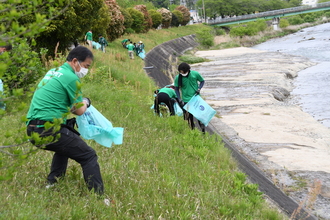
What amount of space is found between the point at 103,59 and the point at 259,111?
8.01 metres

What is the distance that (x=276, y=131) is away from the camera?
12453 millimetres

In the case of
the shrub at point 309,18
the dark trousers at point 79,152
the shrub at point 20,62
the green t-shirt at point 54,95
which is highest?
the shrub at point 20,62

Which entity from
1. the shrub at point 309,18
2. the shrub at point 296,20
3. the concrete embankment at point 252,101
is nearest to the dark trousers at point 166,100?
the concrete embankment at point 252,101

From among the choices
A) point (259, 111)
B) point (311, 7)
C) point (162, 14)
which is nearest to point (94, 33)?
point (259, 111)

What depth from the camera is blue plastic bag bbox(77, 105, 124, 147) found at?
4797 mm

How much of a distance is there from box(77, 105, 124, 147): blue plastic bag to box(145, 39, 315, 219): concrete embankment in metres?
3.58

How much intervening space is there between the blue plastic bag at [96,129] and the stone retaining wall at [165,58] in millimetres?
15179

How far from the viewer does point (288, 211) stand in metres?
6.60

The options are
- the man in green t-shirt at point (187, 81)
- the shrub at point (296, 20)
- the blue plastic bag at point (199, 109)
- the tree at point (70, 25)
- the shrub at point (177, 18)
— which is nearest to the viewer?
the blue plastic bag at point (199, 109)

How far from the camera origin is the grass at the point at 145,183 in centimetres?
441

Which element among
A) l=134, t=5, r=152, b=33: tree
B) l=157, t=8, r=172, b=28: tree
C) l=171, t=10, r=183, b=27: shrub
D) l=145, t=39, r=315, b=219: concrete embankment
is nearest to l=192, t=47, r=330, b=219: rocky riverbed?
l=145, t=39, r=315, b=219: concrete embankment

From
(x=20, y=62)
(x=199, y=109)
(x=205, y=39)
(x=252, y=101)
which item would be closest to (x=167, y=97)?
(x=199, y=109)

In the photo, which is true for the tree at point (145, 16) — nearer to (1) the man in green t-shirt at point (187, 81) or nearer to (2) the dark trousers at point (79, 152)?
(1) the man in green t-shirt at point (187, 81)

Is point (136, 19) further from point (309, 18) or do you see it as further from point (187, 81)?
point (309, 18)
